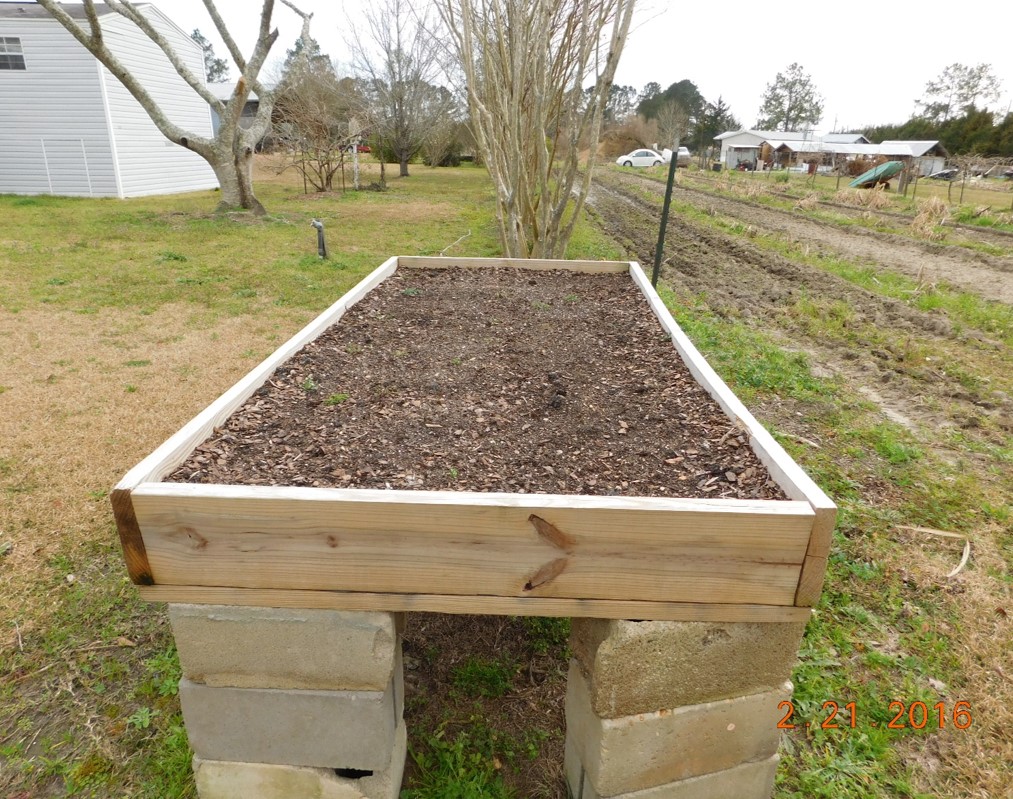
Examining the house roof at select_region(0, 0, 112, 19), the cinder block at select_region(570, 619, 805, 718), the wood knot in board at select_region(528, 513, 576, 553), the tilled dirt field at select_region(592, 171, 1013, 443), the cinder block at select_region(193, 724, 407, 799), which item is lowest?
the cinder block at select_region(193, 724, 407, 799)

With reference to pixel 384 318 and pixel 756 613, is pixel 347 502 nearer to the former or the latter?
pixel 756 613

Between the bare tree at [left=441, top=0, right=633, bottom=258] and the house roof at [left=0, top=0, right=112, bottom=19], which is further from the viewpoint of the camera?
the house roof at [left=0, top=0, right=112, bottom=19]

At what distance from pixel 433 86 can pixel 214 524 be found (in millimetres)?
25252

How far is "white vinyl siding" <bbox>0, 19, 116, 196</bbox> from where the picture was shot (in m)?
15.4

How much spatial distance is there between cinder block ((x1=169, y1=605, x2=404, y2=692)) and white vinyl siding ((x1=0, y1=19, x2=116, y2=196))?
18.2 meters

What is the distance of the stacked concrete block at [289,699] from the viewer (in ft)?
5.03

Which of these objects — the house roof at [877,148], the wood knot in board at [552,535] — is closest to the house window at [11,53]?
the wood knot in board at [552,535]

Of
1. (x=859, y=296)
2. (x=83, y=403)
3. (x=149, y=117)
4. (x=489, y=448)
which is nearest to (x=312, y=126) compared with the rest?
(x=149, y=117)

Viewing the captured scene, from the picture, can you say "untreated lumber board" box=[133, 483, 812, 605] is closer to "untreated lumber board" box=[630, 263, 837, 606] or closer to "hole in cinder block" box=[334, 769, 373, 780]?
"untreated lumber board" box=[630, 263, 837, 606]

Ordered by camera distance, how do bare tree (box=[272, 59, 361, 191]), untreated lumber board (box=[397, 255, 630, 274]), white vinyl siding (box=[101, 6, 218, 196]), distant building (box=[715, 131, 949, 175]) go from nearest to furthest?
1. untreated lumber board (box=[397, 255, 630, 274])
2. white vinyl siding (box=[101, 6, 218, 196])
3. bare tree (box=[272, 59, 361, 191])
4. distant building (box=[715, 131, 949, 175])

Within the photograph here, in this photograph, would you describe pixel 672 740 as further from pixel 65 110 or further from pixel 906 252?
pixel 65 110

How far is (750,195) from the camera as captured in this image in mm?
19938

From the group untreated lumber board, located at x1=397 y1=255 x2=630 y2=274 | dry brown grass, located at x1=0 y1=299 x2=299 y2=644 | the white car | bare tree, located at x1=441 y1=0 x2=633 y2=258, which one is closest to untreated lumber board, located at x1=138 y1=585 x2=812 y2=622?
dry brown grass, located at x1=0 y1=299 x2=299 y2=644

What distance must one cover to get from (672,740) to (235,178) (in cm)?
1319
